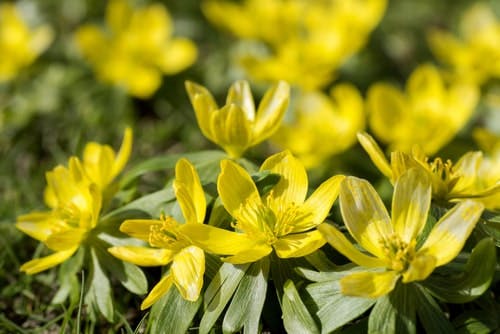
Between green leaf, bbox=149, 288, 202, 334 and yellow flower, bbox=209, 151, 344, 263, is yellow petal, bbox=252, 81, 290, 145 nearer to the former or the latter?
yellow flower, bbox=209, 151, 344, 263

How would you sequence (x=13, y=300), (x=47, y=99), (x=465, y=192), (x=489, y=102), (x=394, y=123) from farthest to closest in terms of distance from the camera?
(x=47, y=99) < (x=489, y=102) < (x=394, y=123) < (x=13, y=300) < (x=465, y=192)

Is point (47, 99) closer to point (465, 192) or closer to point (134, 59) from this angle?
point (134, 59)

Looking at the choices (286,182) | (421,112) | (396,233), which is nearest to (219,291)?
(286,182)

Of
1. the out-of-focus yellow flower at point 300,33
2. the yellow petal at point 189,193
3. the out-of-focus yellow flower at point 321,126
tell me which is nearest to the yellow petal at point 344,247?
the yellow petal at point 189,193

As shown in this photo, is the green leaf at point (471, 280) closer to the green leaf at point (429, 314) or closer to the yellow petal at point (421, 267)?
the green leaf at point (429, 314)

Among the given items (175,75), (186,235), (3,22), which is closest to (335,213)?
(186,235)

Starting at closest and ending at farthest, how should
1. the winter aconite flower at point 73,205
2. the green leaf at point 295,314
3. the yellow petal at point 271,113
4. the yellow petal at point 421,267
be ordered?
the yellow petal at point 421,267
the green leaf at point 295,314
the winter aconite flower at point 73,205
the yellow petal at point 271,113

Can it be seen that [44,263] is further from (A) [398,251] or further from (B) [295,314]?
(A) [398,251]
